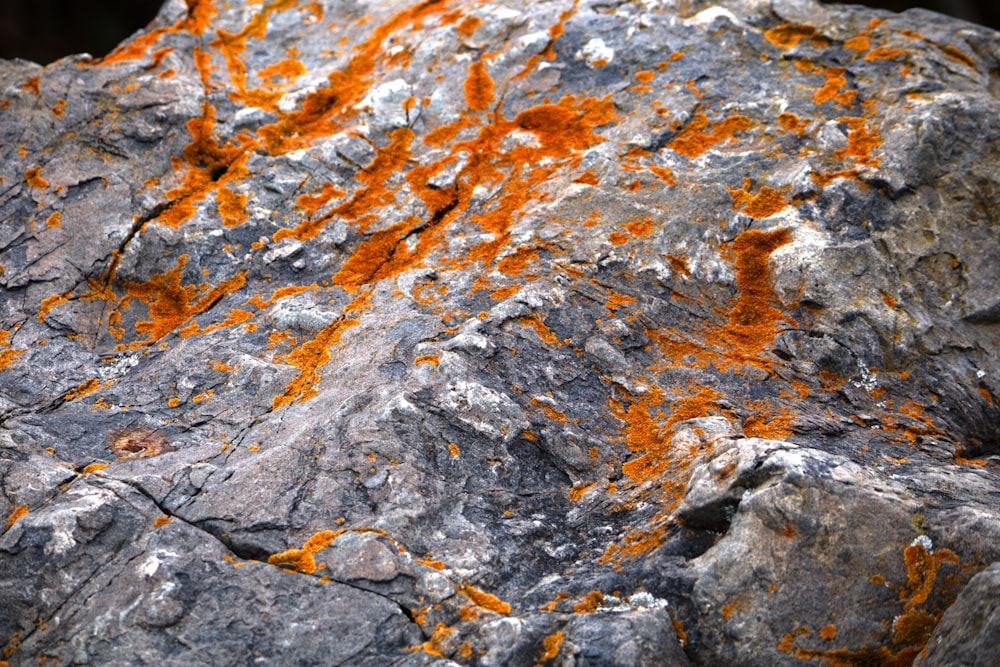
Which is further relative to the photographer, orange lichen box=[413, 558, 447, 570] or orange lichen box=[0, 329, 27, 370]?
orange lichen box=[0, 329, 27, 370]

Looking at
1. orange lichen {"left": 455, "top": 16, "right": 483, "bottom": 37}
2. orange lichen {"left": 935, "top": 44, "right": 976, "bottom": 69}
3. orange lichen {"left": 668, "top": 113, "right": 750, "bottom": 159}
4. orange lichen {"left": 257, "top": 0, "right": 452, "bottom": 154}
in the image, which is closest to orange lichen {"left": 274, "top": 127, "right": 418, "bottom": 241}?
orange lichen {"left": 257, "top": 0, "right": 452, "bottom": 154}

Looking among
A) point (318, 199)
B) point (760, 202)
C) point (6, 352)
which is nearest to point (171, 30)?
point (318, 199)

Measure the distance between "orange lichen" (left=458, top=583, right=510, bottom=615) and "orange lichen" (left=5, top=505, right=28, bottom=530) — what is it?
2.26 m

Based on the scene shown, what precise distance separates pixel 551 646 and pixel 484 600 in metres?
0.41

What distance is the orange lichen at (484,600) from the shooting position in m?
3.67

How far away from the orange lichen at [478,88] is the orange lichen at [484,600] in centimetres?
420

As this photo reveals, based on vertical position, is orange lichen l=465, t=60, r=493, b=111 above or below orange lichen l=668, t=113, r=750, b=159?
above

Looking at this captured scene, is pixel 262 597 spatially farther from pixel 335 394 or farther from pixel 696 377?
pixel 696 377

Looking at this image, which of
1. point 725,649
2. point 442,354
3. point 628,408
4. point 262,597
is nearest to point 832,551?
point 725,649

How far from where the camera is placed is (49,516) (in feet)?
13.0

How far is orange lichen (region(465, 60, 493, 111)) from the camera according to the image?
21.8 feet

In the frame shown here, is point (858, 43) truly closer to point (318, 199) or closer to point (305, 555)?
point (318, 199)

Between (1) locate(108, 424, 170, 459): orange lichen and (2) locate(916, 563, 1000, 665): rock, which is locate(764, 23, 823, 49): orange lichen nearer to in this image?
(2) locate(916, 563, 1000, 665): rock

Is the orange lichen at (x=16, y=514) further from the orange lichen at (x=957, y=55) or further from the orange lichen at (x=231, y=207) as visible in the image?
Answer: the orange lichen at (x=957, y=55)
